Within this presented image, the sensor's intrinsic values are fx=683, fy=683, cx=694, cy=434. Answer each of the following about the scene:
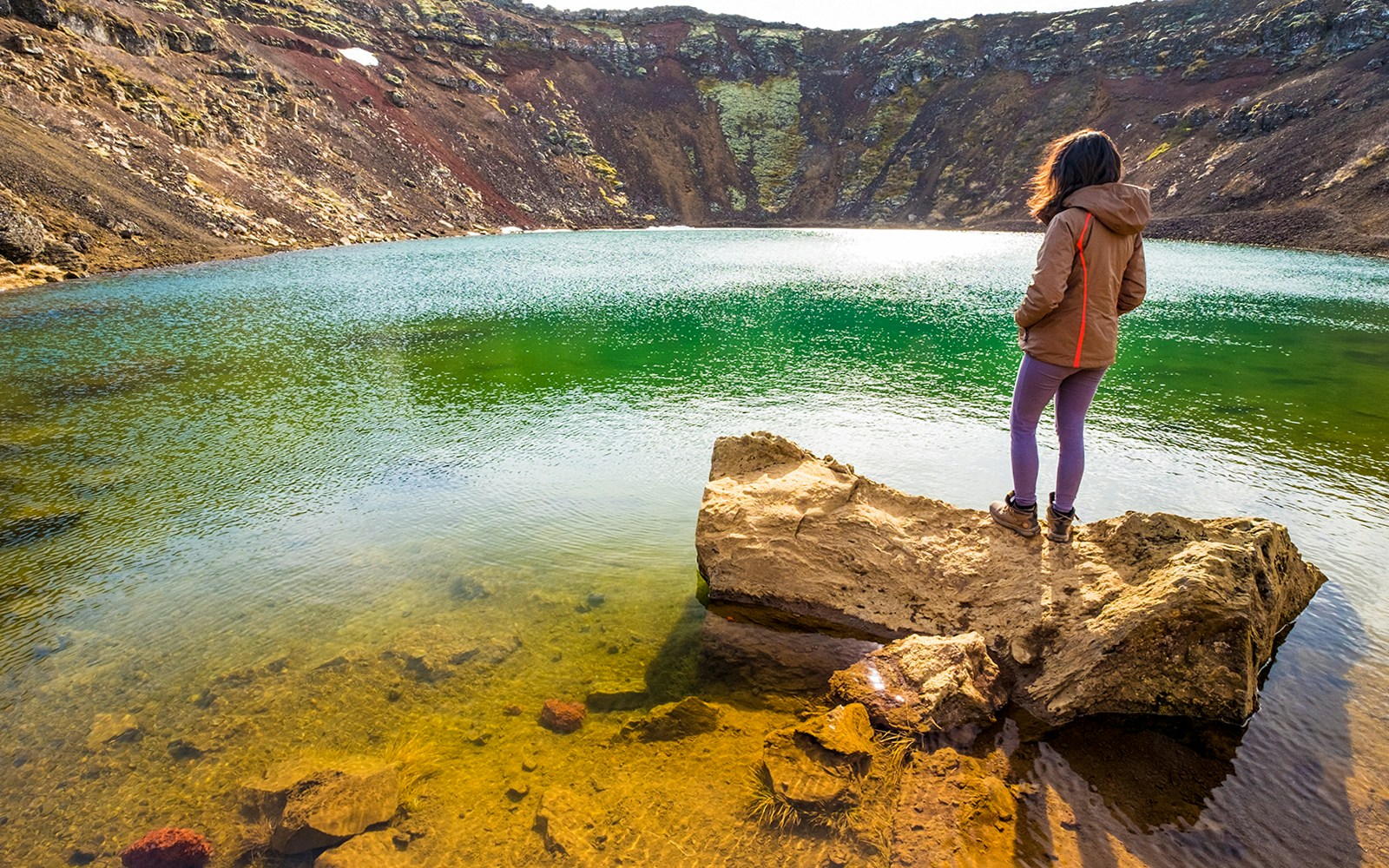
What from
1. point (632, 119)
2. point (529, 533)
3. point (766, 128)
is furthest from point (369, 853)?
point (766, 128)

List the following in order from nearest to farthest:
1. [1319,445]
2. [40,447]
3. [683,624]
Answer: [683,624] → [1319,445] → [40,447]

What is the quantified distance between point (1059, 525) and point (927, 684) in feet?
6.26

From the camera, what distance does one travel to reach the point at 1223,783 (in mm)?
3945

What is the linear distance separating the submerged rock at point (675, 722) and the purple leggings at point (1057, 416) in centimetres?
300

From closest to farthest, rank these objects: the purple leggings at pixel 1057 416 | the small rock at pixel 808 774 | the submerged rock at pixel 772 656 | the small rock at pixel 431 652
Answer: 1. the small rock at pixel 808 774
2. the purple leggings at pixel 1057 416
3. the submerged rock at pixel 772 656
4. the small rock at pixel 431 652

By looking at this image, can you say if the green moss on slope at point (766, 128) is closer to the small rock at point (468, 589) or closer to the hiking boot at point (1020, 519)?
the small rock at point (468, 589)

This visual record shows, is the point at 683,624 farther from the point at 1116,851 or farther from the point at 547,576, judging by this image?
the point at 1116,851

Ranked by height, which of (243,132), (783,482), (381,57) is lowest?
(783,482)

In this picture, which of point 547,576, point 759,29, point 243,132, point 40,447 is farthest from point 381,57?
point 547,576

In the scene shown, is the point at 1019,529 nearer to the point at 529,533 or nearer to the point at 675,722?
the point at 675,722

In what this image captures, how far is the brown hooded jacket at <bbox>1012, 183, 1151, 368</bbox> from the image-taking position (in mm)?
4617

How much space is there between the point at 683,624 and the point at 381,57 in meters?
94.3

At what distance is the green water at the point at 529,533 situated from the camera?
4.12 meters

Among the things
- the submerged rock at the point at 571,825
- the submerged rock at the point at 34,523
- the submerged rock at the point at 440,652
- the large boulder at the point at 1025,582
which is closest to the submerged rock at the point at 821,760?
the submerged rock at the point at 571,825
